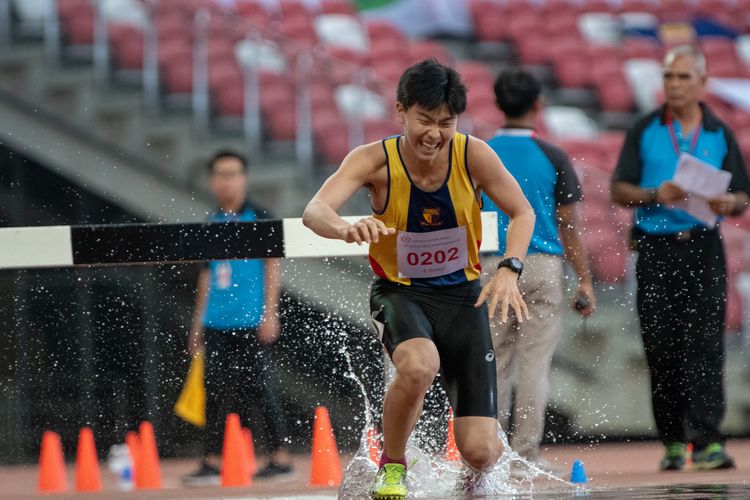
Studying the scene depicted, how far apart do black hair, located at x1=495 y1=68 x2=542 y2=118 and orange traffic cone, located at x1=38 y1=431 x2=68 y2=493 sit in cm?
298

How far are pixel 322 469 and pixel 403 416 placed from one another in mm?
1885

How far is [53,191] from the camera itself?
8.39 m

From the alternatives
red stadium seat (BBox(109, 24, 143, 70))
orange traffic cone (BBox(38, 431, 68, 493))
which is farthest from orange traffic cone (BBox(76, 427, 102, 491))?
red stadium seat (BBox(109, 24, 143, 70))

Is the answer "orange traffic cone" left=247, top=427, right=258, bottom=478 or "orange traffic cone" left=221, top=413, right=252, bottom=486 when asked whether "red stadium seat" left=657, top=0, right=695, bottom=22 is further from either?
"orange traffic cone" left=221, top=413, right=252, bottom=486

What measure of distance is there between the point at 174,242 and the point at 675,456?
2.82 meters

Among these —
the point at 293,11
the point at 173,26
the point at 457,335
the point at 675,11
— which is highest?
the point at 675,11

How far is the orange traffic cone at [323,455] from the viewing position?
666 centimetres

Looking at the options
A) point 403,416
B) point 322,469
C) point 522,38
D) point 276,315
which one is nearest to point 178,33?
point 276,315

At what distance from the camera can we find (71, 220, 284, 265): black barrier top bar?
6.39 meters

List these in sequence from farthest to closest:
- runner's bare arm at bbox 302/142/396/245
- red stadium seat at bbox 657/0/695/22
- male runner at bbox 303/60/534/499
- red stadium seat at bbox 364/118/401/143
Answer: red stadium seat at bbox 657/0/695/22 < red stadium seat at bbox 364/118/401/143 < male runner at bbox 303/60/534/499 < runner's bare arm at bbox 302/142/396/245

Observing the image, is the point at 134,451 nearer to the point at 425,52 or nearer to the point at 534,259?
the point at 534,259

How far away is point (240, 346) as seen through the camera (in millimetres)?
6984

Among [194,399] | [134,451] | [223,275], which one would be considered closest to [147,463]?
[134,451]

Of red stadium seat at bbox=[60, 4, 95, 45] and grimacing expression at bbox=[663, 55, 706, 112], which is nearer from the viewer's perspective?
grimacing expression at bbox=[663, 55, 706, 112]
